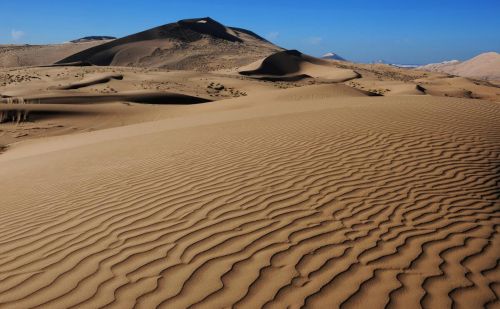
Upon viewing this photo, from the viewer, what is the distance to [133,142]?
1098cm

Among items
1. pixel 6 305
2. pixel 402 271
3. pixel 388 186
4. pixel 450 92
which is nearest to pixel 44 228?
pixel 6 305

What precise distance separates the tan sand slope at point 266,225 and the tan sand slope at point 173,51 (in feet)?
148

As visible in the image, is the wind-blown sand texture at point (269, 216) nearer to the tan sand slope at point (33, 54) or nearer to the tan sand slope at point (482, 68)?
the tan sand slope at point (33, 54)

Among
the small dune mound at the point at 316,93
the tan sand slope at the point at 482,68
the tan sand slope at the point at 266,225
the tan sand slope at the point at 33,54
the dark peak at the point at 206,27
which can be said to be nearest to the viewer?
the tan sand slope at the point at 266,225

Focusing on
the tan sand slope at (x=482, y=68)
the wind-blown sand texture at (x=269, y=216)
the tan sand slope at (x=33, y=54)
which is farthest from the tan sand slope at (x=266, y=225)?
the tan sand slope at (x=482, y=68)

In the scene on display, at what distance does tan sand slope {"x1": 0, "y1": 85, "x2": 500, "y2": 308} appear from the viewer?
3.42 m

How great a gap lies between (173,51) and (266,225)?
5731 cm

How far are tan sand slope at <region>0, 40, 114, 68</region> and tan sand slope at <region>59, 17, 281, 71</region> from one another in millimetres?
4076

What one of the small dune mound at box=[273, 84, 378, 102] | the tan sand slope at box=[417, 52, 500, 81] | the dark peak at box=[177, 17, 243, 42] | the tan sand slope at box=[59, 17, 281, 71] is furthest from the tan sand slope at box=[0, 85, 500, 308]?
the tan sand slope at box=[417, 52, 500, 81]

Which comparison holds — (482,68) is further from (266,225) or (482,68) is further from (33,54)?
(266,225)

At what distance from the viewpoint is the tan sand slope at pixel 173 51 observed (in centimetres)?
5416

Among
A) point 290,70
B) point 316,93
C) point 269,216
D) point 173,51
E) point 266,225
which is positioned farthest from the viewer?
point 173,51

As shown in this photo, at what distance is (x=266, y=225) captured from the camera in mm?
4590

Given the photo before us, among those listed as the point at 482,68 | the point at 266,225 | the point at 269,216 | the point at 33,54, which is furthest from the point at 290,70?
→ the point at 482,68
